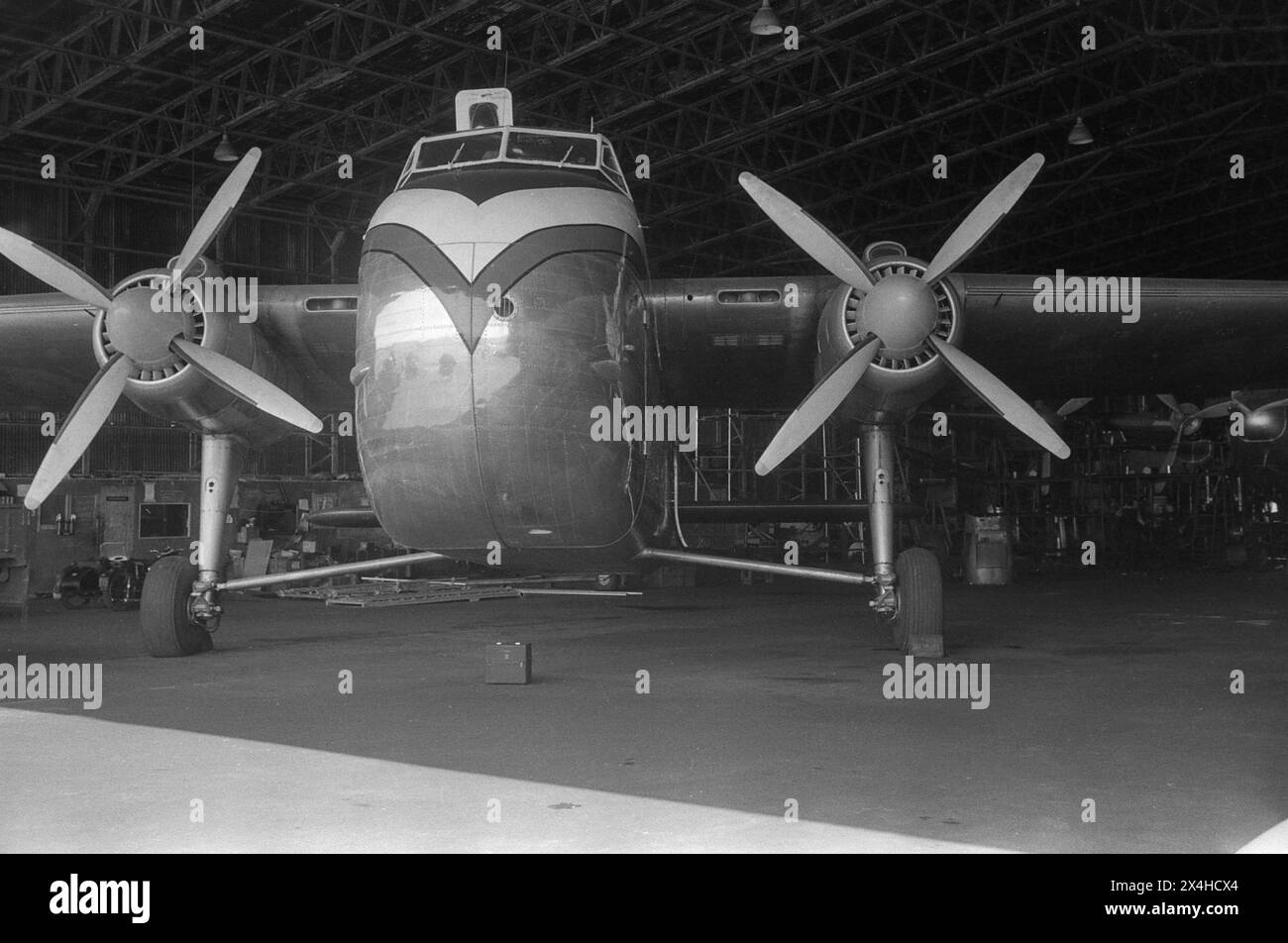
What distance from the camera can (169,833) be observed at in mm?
5504

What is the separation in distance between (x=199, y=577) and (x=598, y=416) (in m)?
5.83

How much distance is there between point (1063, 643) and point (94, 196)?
95.0 feet

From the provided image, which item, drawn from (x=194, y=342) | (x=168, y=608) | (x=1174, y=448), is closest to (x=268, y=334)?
(x=194, y=342)

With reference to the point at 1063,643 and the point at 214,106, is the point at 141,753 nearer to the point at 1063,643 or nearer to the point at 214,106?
the point at 1063,643

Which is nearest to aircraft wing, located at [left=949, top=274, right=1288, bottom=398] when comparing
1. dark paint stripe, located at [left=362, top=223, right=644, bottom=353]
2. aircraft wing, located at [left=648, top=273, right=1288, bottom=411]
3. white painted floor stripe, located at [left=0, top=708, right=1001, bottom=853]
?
aircraft wing, located at [left=648, top=273, right=1288, bottom=411]

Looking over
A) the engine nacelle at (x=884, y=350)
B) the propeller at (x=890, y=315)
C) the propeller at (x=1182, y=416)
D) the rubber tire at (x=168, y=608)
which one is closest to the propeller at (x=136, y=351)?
the rubber tire at (x=168, y=608)

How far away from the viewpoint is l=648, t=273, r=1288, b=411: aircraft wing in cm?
1230

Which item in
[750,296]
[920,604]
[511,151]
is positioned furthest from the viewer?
[920,604]

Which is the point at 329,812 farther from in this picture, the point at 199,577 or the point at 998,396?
the point at 199,577

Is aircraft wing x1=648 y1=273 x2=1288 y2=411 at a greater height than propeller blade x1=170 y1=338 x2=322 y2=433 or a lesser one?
greater

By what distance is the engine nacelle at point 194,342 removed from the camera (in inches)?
465

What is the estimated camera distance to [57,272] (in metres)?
11.9

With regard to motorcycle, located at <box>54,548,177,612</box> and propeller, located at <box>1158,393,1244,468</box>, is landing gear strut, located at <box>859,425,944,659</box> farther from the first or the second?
propeller, located at <box>1158,393,1244,468</box>

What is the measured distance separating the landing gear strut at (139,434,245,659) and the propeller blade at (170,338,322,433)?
161cm
